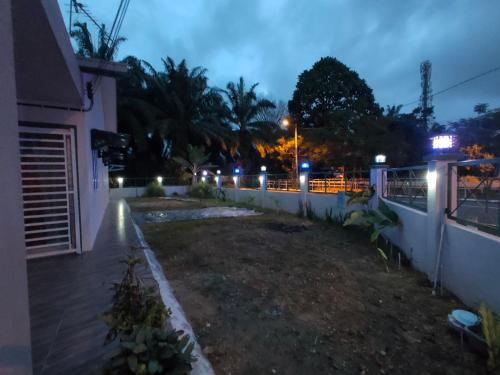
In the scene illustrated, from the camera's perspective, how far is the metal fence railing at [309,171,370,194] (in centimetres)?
944

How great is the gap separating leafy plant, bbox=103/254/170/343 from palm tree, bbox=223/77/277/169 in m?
24.7

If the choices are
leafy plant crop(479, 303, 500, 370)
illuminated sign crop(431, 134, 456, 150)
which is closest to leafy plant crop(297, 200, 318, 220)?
illuminated sign crop(431, 134, 456, 150)

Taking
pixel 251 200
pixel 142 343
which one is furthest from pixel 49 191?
pixel 251 200

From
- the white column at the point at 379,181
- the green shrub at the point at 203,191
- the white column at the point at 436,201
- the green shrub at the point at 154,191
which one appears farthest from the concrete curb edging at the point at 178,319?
the green shrub at the point at 154,191

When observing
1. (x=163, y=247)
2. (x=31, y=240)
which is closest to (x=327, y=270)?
(x=163, y=247)

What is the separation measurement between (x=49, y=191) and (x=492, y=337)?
6.65 m

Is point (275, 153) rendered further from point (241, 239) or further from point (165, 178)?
point (241, 239)

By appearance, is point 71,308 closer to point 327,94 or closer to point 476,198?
point 476,198

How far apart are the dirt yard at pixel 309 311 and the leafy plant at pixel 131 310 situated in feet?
2.85

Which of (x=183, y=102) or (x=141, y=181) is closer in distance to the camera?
(x=183, y=102)

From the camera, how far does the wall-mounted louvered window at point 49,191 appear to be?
5.10m

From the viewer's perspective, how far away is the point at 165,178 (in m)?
25.9

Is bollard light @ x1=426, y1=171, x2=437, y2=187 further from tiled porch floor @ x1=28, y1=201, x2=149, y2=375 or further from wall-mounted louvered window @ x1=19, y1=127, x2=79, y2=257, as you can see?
wall-mounted louvered window @ x1=19, y1=127, x2=79, y2=257

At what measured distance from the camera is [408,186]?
655 cm
